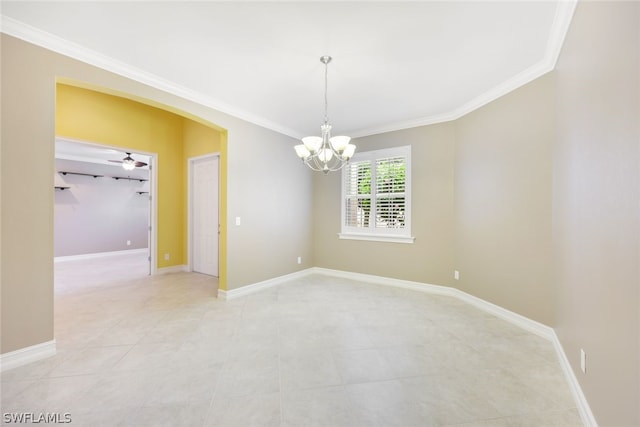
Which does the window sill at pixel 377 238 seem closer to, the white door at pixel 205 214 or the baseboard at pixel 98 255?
the white door at pixel 205 214

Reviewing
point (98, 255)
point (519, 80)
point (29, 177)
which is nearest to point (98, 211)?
point (98, 255)

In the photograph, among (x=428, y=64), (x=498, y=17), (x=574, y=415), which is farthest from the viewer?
(x=428, y=64)

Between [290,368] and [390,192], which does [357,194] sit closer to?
[390,192]

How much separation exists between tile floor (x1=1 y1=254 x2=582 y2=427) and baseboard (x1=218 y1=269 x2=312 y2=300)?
0.23m

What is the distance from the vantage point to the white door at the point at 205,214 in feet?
17.4

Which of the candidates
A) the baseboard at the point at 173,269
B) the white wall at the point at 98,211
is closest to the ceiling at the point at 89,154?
the white wall at the point at 98,211

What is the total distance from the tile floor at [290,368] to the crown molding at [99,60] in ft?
8.88

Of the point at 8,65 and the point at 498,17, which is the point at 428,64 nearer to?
the point at 498,17

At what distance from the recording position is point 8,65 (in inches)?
80.9

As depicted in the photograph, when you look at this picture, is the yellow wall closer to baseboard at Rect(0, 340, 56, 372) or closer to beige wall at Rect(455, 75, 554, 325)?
baseboard at Rect(0, 340, 56, 372)

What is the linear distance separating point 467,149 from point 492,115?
1.79 feet

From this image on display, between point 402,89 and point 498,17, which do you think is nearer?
point 498,17

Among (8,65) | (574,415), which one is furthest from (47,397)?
(574,415)

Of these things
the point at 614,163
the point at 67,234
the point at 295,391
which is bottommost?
the point at 295,391
